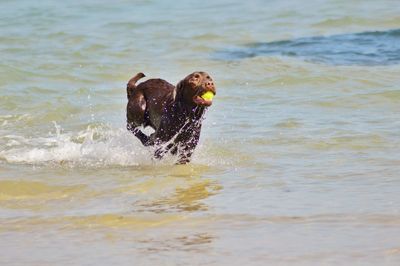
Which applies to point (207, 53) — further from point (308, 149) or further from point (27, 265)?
point (27, 265)

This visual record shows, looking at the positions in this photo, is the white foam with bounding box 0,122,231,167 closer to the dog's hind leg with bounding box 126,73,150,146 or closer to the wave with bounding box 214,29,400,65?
the dog's hind leg with bounding box 126,73,150,146

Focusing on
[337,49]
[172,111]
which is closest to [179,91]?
[172,111]

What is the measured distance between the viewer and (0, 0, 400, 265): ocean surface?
5.71 metres

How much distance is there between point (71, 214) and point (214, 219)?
101 cm

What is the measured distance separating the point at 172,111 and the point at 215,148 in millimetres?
1042

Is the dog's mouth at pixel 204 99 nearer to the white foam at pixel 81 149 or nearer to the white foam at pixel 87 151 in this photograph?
the white foam at pixel 87 151

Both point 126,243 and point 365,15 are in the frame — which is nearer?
point 126,243

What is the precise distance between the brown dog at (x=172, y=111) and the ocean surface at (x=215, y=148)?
6.3 inches

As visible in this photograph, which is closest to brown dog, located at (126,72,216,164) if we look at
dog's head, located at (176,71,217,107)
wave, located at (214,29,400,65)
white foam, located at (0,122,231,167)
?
dog's head, located at (176,71,217,107)

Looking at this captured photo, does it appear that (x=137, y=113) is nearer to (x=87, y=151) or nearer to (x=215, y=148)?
(x=87, y=151)

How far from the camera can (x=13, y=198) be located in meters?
7.23

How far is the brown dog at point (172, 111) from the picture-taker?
25.1ft

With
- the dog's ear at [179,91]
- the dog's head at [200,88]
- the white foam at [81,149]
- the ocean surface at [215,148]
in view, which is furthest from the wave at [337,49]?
the dog's head at [200,88]

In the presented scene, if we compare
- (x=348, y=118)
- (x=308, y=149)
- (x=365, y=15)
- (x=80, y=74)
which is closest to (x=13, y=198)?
(x=308, y=149)
